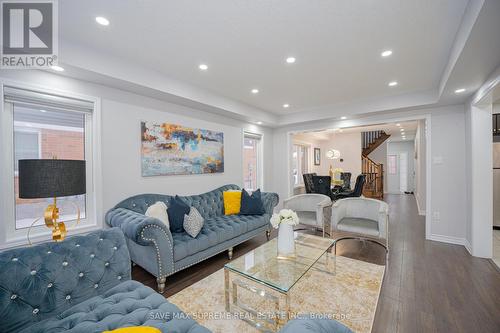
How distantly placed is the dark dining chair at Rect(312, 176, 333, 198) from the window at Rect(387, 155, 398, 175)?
650 centimetres

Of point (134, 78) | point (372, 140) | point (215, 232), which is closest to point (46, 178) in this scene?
point (134, 78)

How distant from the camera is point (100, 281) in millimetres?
1553

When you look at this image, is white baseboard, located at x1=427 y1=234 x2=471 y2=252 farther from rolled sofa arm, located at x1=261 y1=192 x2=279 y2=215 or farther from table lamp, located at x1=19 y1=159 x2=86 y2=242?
table lamp, located at x1=19 y1=159 x2=86 y2=242

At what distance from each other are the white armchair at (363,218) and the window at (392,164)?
7.90 meters

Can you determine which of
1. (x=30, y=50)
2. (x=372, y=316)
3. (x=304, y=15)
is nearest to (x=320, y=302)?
(x=372, y=316)

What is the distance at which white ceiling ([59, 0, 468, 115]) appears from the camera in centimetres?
172

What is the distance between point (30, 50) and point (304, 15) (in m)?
2.64

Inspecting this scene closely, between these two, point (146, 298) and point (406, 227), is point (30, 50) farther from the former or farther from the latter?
point (406, 227)

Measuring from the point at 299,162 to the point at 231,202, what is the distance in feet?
15.8

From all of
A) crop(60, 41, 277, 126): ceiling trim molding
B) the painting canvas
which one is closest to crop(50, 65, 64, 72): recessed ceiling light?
crop(60, 41, 277, 126): ceiling trim molding

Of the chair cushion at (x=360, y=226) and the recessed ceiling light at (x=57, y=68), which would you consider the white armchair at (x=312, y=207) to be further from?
the recessed ceiling light at (x=57, y=68)

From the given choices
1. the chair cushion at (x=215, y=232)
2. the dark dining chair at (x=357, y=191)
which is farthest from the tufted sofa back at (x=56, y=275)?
the dark dining chair at (x=357, y=191)

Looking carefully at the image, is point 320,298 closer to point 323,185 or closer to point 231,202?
point 231,202

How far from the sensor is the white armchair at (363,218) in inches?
117
